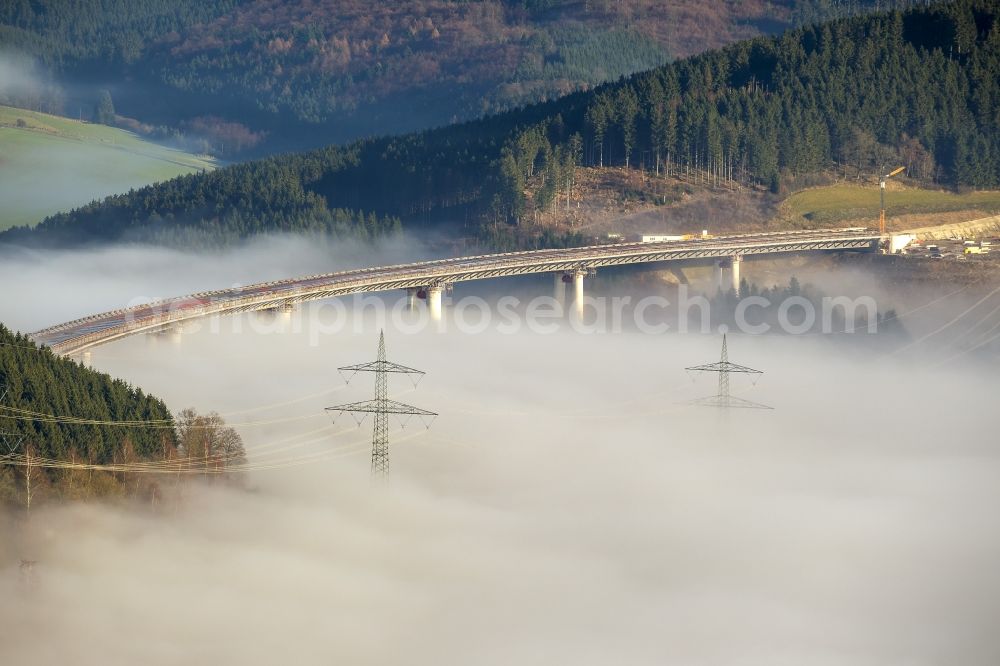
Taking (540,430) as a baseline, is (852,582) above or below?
below

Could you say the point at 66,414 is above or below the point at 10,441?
above

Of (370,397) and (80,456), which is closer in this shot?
(80,456)

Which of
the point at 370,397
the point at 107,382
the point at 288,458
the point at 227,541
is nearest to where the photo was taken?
the point at 227,541

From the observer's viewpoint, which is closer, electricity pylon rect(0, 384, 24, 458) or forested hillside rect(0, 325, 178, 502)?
electricity pylon rect(0, 384, 24, 458)

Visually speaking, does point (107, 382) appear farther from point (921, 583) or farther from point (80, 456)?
point (921, 583)

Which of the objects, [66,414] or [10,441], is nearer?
[10,441]

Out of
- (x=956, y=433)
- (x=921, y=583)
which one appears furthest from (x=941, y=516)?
(x=956, y=433)

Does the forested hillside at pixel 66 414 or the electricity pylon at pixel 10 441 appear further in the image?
the forested hillside at pixel 66 414

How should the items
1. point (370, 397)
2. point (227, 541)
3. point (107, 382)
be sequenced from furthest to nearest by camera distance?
point (370, 397) < point (107, 382) < point (227, 541)
